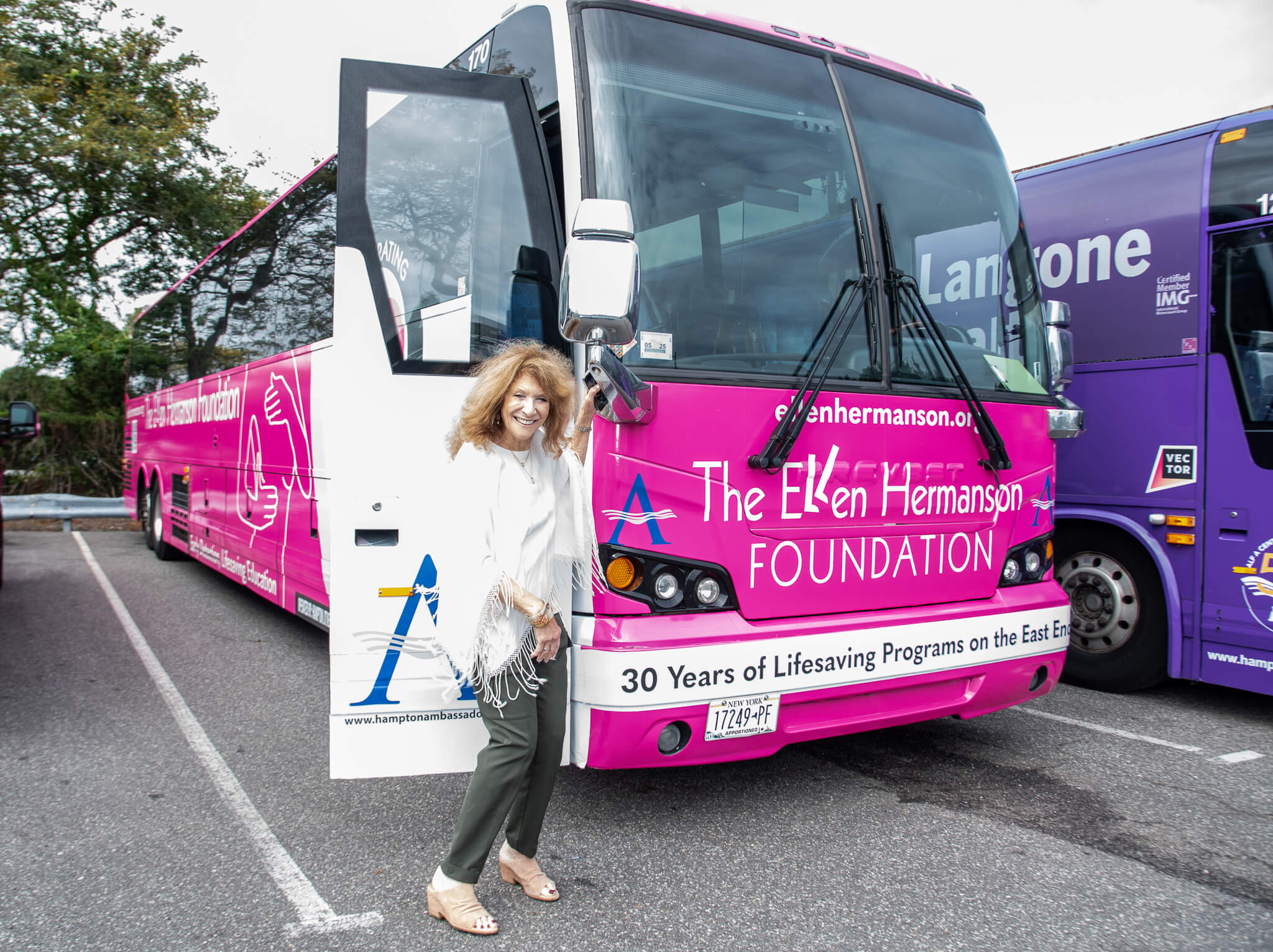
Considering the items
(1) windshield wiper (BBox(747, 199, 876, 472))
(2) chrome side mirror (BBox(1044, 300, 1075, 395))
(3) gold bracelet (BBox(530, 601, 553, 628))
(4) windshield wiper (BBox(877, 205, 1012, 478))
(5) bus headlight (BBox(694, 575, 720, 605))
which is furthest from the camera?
(2) chrome side mirror (BBox(1044, 300, 1075, 395))

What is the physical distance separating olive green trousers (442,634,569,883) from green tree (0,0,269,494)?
56.3ft

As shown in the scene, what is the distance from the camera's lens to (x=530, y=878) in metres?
3.13

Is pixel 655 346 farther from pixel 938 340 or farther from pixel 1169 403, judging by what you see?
pixel 1169 403

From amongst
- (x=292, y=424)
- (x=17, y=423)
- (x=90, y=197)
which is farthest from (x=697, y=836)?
(x=90, y=197)

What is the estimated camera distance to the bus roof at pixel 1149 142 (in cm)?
527

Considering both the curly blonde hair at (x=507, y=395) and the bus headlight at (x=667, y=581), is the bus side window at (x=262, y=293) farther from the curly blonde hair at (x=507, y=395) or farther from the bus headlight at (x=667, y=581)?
the bus headlight at (x=667, y=581)

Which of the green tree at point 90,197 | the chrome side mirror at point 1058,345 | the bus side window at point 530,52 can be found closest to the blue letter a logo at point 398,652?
the bus side window at point 530,52

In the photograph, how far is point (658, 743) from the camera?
3314 millimetres

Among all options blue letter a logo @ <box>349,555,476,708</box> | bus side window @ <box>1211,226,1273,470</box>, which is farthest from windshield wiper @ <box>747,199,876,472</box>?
bus side window @ <box>1211,226,1273,470</box>

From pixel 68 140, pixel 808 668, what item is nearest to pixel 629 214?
pixel 808 668

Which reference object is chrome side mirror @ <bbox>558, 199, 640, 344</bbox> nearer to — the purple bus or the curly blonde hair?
the curly blonde hair

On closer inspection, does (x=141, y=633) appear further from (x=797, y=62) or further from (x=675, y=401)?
(x=797, y=62)

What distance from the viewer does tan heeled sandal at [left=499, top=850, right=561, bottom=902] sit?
311 cm

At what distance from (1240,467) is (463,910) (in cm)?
448
